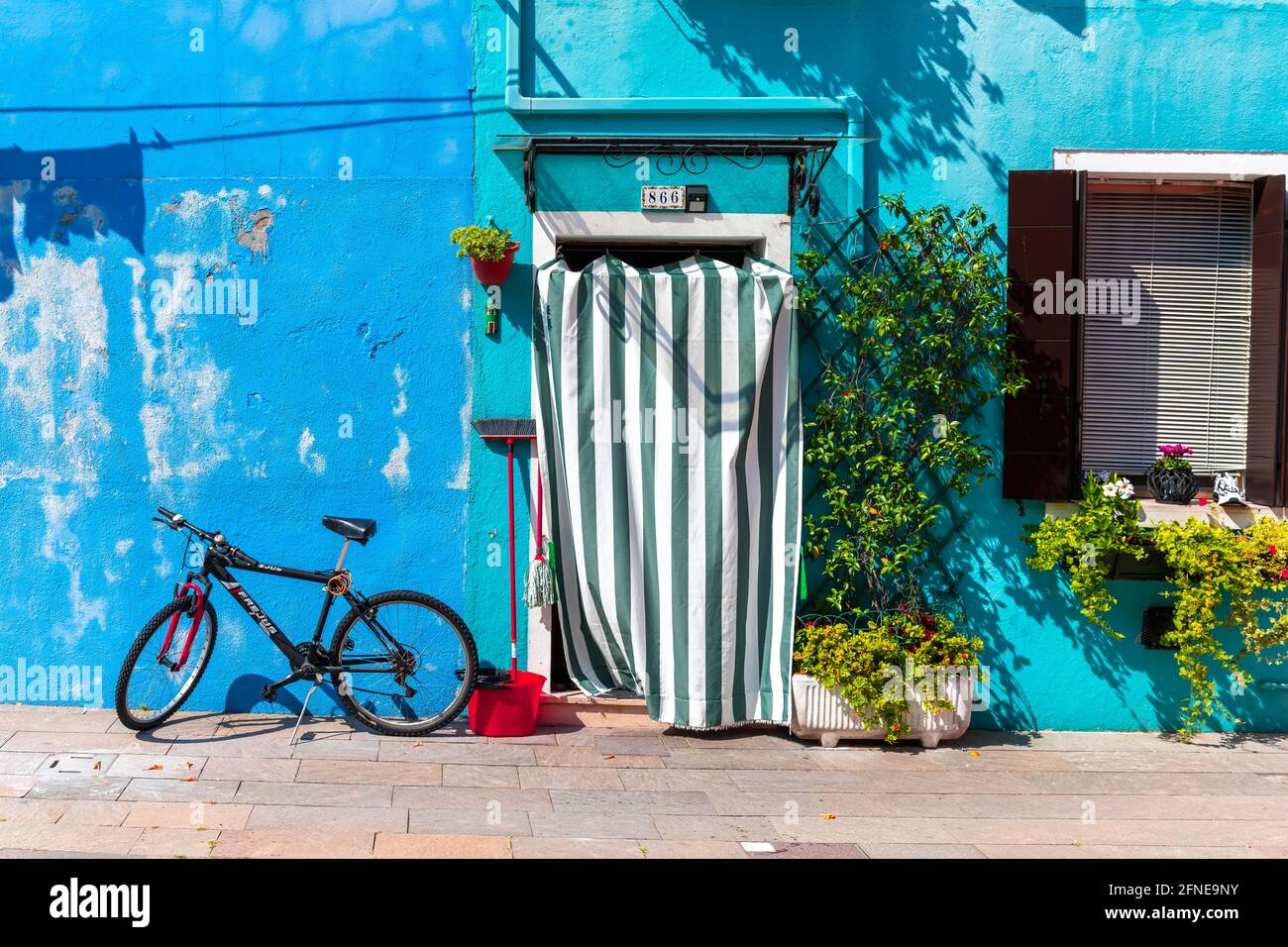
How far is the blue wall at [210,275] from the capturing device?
662 cm

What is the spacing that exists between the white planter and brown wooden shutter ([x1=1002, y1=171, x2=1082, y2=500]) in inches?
52.1

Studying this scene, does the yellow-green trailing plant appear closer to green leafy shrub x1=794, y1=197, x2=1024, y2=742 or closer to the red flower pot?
green leafy shrub x1=794, y1=197, x2=1024, y2=742

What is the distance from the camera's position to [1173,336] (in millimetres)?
7000

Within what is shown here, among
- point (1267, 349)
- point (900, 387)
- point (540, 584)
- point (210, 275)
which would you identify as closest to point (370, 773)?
point (540, 584)

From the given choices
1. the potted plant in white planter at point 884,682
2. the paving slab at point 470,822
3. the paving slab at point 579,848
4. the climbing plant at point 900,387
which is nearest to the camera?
the paving slab at point 579,848

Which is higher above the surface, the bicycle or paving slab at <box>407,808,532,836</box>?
the bicycle

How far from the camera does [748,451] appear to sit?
651 cm

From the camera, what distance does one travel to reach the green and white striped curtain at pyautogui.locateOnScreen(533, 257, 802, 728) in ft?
21.2

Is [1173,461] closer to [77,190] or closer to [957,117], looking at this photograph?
[957,117]

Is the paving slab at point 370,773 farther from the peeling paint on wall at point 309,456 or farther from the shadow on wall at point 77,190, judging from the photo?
the shadow on wall at point 77,190

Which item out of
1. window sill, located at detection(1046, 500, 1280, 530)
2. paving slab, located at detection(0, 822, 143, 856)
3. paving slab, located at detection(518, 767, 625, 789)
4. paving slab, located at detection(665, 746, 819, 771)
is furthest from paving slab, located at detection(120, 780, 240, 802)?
window sill, located at detection(1046, 500, 1280, 530)

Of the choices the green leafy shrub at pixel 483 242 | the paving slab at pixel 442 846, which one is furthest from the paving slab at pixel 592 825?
the green leafy shrub at pixel 483 242

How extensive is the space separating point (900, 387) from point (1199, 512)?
1941 millimetres
